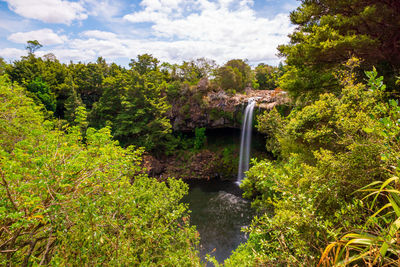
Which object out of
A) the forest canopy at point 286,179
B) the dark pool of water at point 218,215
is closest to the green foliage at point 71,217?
the forest canopy at point 286,179

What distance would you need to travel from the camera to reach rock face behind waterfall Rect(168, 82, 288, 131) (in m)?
18.2

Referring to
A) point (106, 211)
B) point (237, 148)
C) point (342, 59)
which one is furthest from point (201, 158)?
point (106, 211)

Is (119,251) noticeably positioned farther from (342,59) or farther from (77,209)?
(342,59)

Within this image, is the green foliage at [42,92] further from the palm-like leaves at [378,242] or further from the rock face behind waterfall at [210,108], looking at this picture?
the palm-like leaves at [378,242]

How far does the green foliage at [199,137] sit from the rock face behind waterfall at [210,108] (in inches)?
20.5

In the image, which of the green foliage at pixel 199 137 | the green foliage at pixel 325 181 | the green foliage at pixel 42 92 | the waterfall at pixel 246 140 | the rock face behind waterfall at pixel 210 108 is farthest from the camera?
the green foliage at pixel 42 92

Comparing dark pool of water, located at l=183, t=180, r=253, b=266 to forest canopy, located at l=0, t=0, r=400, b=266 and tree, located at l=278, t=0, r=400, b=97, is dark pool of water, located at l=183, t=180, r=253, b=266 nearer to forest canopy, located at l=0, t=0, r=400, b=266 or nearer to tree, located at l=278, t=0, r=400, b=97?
forest canopy, located at l=0, t=0, r=400, b=266

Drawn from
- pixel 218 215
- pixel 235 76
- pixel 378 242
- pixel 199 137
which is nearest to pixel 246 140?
pixel 199 137

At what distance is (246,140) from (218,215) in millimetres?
8589

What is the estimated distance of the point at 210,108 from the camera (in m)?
19.2

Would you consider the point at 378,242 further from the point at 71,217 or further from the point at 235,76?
the point at 235,76

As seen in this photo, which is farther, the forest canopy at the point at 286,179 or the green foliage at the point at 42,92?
the green foliage at the point at 42,92

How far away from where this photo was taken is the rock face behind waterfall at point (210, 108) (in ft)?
59.7

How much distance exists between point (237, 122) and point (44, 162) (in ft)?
55.5
